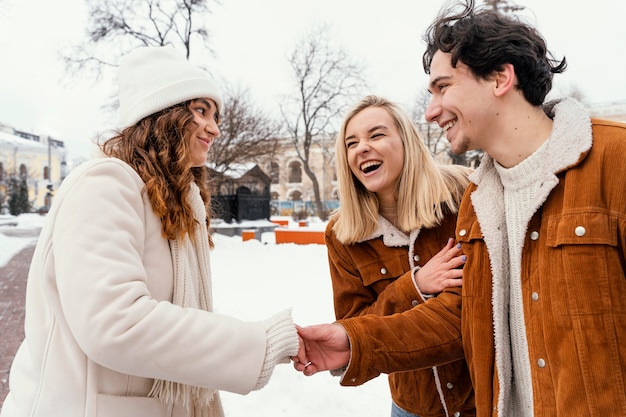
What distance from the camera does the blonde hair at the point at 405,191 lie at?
2311mm

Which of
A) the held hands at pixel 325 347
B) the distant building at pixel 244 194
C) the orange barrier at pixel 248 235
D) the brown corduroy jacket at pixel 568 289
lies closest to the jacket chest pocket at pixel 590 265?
the brown corduroy jacket at pixel 568 289

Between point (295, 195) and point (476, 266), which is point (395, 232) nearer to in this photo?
point (476, 266)

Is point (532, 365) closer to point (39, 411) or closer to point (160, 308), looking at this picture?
point (160, 308)

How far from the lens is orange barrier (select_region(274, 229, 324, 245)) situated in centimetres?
1483

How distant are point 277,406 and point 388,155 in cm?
256

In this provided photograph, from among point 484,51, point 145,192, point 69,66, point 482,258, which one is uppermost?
point 69,66

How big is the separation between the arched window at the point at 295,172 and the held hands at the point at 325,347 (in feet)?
197

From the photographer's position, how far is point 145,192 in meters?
1.61

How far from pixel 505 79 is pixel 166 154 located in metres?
1.30

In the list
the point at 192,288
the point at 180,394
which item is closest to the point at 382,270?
the point at 192,288

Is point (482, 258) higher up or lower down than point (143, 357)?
higher up

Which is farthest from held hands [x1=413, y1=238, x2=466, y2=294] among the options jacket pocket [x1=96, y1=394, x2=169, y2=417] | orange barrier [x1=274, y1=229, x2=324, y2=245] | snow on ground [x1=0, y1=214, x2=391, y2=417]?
orange barrier [x1=274, y1=229, x2=324, y2=245]

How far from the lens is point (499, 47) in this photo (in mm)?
1660

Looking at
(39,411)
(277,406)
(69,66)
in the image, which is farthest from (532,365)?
(69,66)
